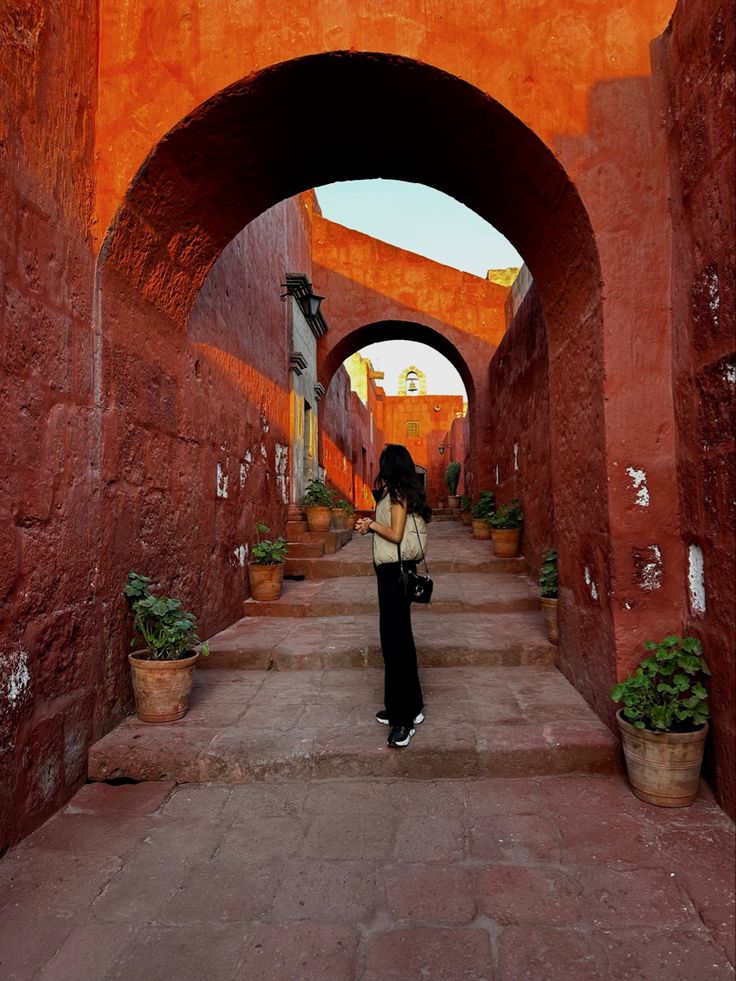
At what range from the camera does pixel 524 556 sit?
6.17 metres

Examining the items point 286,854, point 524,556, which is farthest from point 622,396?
point 524,556

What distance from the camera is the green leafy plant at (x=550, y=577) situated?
3832 millimetres

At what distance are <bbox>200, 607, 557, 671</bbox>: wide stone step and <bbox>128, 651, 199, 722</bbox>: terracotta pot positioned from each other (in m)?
0.89

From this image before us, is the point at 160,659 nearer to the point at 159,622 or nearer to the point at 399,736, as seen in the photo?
the point at 159,622

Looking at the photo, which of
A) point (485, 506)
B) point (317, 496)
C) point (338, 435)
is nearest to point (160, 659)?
point (317, 496)

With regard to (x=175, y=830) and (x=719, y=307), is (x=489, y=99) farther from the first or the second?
(x=175, y=830)

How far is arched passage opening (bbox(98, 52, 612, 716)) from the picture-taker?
9.36 ft

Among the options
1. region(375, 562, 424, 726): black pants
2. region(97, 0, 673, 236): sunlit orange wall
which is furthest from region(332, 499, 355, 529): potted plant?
region(97, 0, 673, 236): sunlit orange wall

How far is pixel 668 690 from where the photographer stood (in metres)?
2.31

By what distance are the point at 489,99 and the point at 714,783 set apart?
3.15 metres

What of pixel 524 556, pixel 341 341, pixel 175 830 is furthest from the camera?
pixel 341 341

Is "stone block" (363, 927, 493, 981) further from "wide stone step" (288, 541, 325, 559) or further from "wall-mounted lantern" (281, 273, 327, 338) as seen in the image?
"wall-mounted lantern" (281, 273, 327, 338)

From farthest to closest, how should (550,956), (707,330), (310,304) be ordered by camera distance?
(310,304) → (707,330) → (550,956)

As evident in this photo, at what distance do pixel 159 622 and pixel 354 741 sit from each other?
3.79ft
